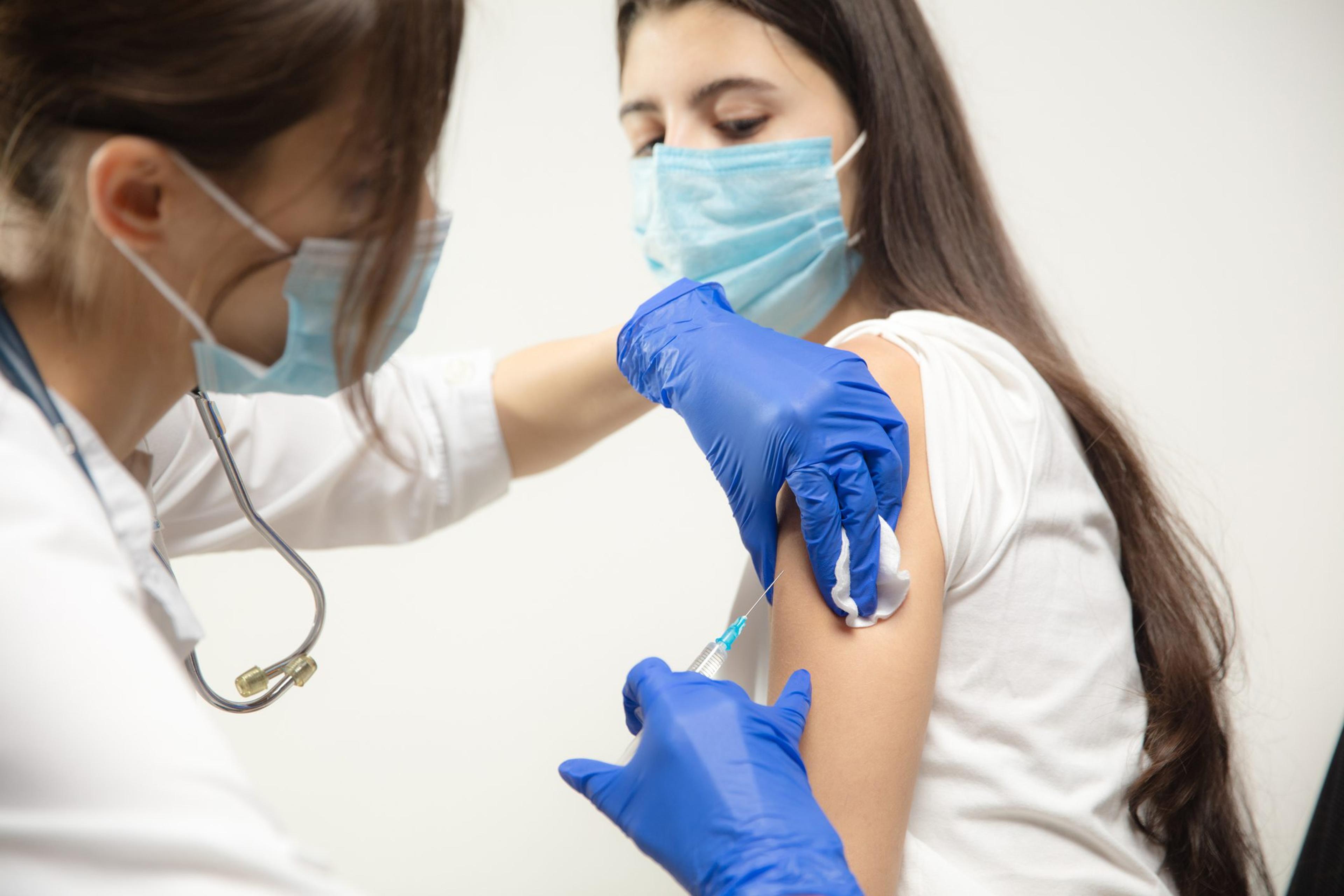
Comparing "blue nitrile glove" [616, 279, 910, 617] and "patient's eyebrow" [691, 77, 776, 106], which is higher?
"patient's eyebrow" [691, 77, 776, 106]

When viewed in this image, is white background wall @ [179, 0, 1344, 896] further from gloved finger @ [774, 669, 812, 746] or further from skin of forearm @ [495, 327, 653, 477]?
gloved finger @ [774, 669, 812, 746]

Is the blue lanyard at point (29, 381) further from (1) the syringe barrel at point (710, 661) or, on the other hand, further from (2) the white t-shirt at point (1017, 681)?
(2) the white t-shirt at point (1017, 681)

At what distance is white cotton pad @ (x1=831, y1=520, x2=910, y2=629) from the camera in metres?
0.96

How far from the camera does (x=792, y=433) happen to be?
1.00 m

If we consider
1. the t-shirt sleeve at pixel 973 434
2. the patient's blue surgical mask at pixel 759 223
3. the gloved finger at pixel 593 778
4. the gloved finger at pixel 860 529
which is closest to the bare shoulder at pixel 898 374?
the t-shirt sleeve at pixel 973 434

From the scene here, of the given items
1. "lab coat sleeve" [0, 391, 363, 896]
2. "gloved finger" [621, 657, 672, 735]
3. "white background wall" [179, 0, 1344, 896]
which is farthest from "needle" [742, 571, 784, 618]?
"white background wall" [179, 0, 1344, 896]

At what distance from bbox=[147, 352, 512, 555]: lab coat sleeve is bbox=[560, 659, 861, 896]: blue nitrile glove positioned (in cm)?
62

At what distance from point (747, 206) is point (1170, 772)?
88cm

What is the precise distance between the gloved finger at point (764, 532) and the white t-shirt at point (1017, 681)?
7.0 inches

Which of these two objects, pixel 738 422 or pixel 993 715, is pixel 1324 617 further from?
pixel 738 422

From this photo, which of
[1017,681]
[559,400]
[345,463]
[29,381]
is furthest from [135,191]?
[1017,681]

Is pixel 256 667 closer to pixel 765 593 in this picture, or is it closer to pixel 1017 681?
pixel 765 593

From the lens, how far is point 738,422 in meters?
1.05

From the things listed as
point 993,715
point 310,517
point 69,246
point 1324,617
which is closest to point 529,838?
point 310,517
